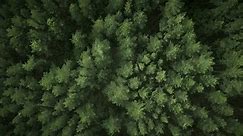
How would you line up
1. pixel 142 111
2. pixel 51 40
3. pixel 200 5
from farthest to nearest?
pixel 200 5, pixel 51 40, pixel 142 111

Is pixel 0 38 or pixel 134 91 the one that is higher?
pixel 0 38

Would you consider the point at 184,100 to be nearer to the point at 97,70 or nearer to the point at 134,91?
the point at 134,91

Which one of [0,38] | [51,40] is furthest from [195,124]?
[0,38]

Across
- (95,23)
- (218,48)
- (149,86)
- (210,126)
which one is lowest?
(210,126)

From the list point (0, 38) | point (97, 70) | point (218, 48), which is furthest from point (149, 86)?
point (0, 38)

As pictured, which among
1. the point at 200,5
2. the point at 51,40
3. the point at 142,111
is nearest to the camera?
the point at 142,111

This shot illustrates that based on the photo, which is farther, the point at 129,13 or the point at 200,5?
the point at 200,5
